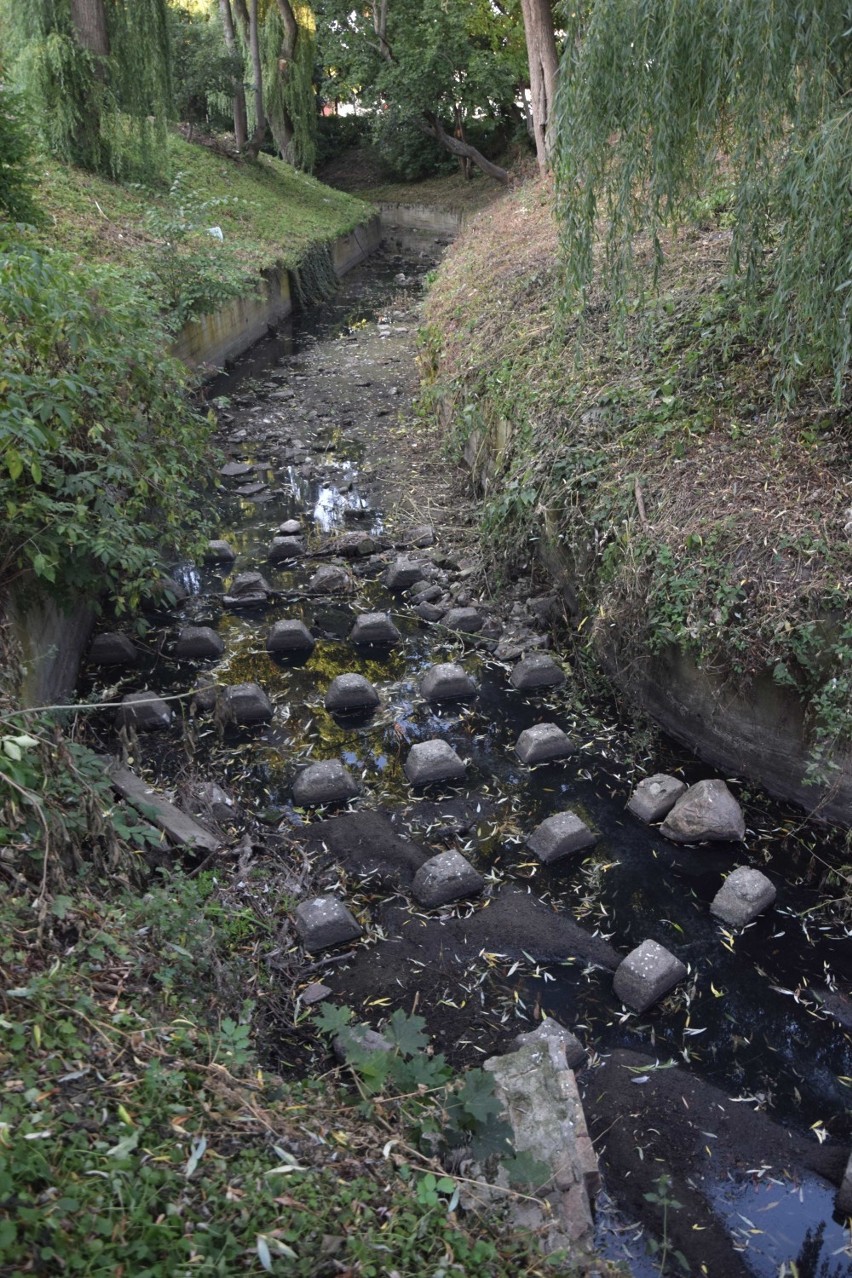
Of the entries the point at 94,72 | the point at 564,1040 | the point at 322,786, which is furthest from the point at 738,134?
the point at 94,72

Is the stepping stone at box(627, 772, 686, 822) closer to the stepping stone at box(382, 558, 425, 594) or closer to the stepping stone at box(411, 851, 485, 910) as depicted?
the stepping stone at box(411, 851, 485, 910)

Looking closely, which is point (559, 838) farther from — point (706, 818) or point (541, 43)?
point (541, 43)

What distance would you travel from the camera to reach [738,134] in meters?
5.80

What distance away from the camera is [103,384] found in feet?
19.8

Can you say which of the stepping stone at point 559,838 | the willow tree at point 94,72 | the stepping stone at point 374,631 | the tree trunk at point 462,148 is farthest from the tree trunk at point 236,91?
the stepping stone at point 559,838

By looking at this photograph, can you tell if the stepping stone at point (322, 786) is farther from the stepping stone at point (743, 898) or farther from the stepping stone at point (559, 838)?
the stepping stone at point (743, 898)

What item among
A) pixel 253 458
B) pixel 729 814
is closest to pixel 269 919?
pixel 729 814

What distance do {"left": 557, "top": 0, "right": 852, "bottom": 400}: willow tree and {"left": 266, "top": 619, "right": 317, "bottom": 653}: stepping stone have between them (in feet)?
10.5

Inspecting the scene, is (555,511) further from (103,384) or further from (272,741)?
(103,384)

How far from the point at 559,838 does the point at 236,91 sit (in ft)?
82.2

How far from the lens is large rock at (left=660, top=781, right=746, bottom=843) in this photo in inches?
211

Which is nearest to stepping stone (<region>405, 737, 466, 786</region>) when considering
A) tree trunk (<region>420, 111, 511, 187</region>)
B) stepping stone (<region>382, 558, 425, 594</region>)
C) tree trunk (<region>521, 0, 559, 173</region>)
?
stepping stone (<region>382, 558, 425, 594</region>)

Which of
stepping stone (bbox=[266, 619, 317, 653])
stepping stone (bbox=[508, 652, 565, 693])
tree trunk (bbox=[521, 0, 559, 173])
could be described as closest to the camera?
stepping stone (bbox=[508, 652, 565, 693])

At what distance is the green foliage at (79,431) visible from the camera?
16.8 feet
